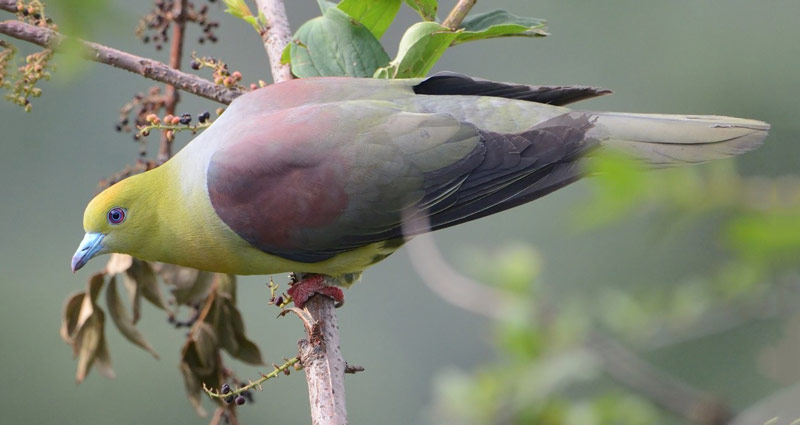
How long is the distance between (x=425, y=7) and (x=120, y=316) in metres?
1.39

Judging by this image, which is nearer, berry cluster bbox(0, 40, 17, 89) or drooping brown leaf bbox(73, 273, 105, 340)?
berry cluster bbox(0, 40, 17, 89)

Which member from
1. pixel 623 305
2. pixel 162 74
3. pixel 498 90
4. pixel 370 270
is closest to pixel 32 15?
pixel 162 74

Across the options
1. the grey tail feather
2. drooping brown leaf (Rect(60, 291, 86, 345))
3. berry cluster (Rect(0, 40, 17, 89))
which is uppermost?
berry cluster (Rect(0, 40, 17, 89))

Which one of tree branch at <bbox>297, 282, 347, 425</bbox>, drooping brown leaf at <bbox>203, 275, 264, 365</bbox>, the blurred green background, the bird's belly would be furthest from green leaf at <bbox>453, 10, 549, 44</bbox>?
the blurred green background

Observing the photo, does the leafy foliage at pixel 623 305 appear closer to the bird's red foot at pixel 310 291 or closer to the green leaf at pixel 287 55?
the bird's red foot at pixel 310 291

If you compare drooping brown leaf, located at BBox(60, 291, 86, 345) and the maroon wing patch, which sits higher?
the maroon wing patch

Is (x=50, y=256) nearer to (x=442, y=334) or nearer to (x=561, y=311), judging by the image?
(x=442, y=334)

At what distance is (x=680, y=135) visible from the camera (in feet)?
8.47

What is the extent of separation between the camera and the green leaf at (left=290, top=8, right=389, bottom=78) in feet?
9.20

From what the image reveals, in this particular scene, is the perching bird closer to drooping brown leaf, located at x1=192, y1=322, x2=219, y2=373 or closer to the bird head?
the bird head

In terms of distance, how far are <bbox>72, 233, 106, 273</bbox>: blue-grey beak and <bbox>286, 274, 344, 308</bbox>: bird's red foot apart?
1.94 ft

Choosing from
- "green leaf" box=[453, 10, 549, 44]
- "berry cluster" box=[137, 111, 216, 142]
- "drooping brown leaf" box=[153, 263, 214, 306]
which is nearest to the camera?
"berry cluster" box=[137, 111, 216, 142]

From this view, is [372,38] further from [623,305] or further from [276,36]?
[623,305]

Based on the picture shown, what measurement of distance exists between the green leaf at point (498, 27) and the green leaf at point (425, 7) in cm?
11
